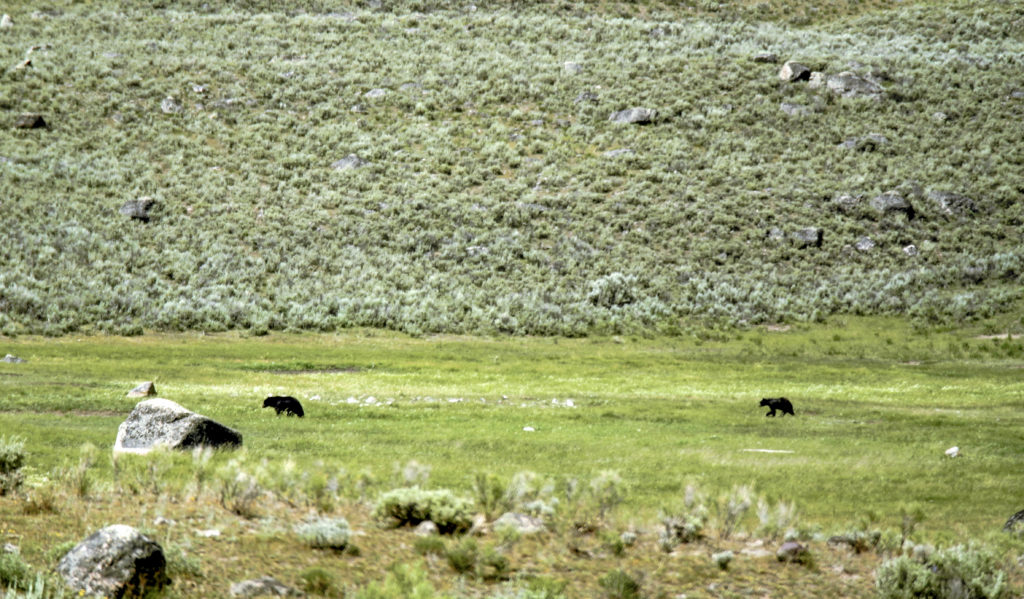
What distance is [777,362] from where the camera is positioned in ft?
142

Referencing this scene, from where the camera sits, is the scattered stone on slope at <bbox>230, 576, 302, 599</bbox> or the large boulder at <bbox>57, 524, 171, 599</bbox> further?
the scattered stone on slope at <bbox>230, 576, 302, 599</bbox>

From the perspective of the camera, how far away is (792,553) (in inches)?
448

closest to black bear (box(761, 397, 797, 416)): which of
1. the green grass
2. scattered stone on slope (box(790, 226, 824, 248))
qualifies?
the green grass

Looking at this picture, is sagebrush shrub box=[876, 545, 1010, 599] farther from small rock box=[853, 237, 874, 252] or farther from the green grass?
small rock box=[853, 237, 874, 252]

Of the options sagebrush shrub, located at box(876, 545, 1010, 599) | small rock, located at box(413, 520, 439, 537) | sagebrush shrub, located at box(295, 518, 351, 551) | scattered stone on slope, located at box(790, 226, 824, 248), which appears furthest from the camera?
scattered stone on slope, located at box(790, 226, 824, 248)

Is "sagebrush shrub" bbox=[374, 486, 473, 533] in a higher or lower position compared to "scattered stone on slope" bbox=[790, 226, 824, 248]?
lower

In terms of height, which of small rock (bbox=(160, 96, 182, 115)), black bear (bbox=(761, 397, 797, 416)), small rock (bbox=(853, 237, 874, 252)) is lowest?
black bear (bbox=(761, 397, 797, 416))

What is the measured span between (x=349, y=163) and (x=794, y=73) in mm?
39814

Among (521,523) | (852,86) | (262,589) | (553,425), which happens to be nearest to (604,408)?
(553,425)

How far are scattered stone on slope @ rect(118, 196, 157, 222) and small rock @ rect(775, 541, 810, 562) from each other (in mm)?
58045

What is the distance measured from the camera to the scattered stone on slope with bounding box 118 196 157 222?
61531 millimetres

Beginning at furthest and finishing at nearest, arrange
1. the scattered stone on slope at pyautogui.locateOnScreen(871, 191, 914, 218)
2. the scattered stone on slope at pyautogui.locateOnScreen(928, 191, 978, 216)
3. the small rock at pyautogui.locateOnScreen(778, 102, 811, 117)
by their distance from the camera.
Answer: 1. the small rock at pyautogui.locateOnScreen(778, 102, 811, 117)
2. the scattered stone on slope at pyautogui.locateOnScreen(928, 191, 978, 216)
3. the scattered stone on slope at pyautogui.locateOnScreen(871, 191, 914, 218)

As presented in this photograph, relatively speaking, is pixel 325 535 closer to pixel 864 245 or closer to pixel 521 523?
pixel 521 523

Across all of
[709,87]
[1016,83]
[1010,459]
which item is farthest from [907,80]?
[1010,459]
